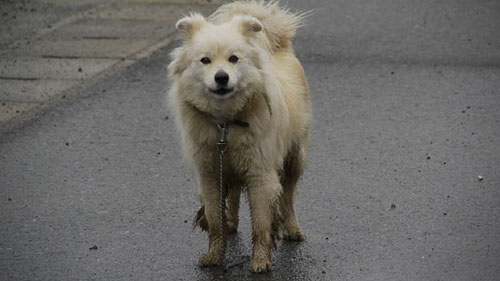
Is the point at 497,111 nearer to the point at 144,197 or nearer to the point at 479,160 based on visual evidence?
the point at 479,160

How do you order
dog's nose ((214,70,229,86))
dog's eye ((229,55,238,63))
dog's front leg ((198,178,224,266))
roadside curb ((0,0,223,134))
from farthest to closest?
roadside curb ((0,0,223,134)) → dog's front leg ((198,178,224,266)) → dog's eye ((229,55,238,63)) → dog's nose ((214,70,229,86))

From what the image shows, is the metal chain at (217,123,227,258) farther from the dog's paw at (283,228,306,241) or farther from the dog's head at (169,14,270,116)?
the dog's paw at (283,228,306,241)

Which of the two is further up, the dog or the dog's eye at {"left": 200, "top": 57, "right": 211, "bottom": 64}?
the dog's eye at {"left": 200, "top": 57, "right": 211, "bottom": 64}

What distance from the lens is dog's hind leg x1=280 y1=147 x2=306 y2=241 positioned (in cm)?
700

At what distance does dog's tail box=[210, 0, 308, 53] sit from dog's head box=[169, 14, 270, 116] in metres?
0.58

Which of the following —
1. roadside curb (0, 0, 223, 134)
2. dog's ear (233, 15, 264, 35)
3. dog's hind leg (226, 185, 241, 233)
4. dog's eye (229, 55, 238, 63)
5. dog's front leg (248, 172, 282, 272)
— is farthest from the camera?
roadside curb (0, 0, 223, 134)

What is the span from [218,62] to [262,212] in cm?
106

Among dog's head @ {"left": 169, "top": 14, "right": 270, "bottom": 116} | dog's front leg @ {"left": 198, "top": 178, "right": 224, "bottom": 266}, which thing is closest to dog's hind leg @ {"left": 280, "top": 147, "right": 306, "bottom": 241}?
dog's front leg @ {"left": 198, "top": 178, "right": 224, "bottom": 266}

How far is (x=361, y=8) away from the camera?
47.8 ft

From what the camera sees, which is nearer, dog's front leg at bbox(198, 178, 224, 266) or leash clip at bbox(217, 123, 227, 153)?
leash clip at bbox(217, 123, 227, 153)

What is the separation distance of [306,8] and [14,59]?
179 inches

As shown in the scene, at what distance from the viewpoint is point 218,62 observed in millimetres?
6090

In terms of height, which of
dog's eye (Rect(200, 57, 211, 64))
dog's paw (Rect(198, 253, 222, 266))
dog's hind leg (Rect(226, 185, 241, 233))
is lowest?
dog's paw (Rect(198, 253, 222, 266))

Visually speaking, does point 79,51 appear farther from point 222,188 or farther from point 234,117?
point 234,117
